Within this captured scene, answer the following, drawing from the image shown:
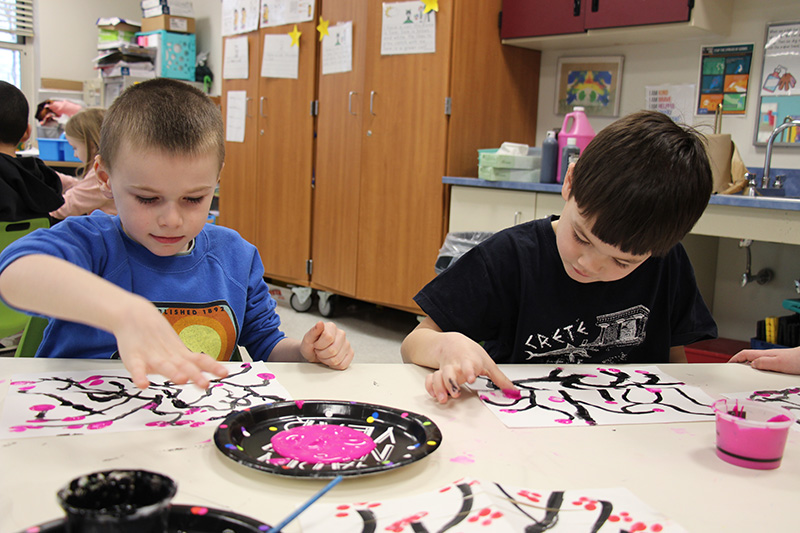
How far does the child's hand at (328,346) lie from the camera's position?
970 mm

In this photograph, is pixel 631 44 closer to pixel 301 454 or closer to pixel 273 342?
pixel 273 342

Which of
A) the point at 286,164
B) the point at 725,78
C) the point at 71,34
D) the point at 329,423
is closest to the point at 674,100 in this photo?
the point at 725,78

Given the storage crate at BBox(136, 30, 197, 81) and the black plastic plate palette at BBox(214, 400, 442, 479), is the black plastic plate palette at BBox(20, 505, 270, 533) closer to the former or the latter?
the black plastic plate palette at BBox(214, 400, 442, 479)

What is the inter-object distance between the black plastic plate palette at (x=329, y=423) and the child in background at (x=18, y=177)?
187 centimetres

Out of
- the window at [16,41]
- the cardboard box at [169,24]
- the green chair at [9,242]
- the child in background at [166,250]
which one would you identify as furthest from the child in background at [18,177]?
the window at [16,41]

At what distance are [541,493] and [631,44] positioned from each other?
2.99 m

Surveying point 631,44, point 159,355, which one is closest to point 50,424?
point 159,355

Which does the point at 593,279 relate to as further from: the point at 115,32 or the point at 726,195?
the point at 115,32

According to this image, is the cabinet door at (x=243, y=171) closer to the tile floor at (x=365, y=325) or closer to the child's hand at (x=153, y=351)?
the tile floor at (x=365, y=325)

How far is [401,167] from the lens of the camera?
3377 millimetres

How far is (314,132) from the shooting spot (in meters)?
3.88

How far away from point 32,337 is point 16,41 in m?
5.89

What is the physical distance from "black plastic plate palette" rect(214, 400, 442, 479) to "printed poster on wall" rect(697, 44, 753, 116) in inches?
105

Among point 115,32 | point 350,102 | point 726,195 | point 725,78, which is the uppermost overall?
point 115,32
